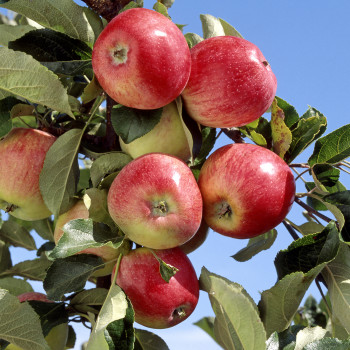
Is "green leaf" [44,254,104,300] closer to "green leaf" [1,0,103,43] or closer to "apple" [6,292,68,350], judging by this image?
"apple" [6,292,68,350]

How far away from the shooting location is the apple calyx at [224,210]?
1289mm

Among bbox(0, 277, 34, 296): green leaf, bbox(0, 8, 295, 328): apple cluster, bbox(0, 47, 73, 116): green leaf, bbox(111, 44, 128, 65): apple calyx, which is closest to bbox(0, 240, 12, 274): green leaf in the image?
bbox(0, 277, 34, 296): green leaf

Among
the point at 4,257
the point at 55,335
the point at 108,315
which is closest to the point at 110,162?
the point at 108,315

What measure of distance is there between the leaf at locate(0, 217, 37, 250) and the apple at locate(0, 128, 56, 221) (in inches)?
18.8

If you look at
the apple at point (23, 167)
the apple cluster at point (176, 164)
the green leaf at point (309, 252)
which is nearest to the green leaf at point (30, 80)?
the apple cluster at point (176, 164)

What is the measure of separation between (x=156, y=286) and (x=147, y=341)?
0.23 metres

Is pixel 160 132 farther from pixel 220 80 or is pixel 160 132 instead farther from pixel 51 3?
pixel 51 3

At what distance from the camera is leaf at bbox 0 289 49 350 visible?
1.31 metres

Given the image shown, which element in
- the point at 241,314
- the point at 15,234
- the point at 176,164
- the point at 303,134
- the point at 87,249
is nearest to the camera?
the point at 241,314

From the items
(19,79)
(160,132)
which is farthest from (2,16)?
(160,132)

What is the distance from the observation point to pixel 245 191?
128 cm

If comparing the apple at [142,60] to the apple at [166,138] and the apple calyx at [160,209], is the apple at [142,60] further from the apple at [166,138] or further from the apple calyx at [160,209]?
the apple calyx at [160,209]

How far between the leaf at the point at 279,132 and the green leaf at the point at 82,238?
1.59 ft

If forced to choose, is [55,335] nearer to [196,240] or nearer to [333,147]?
[196,240]
